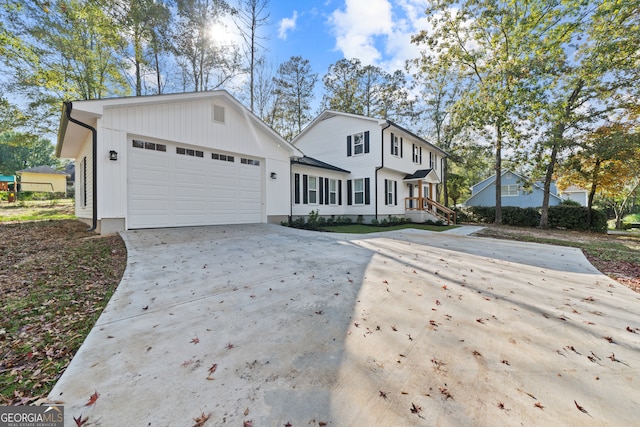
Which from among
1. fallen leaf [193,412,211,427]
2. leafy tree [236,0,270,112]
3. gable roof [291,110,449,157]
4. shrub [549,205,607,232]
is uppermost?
leafy tree [236,0,270,112]

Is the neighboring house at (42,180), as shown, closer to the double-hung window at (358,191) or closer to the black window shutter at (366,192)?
the double-hung window at (358,191)

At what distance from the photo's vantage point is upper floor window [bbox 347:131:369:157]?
1476cm

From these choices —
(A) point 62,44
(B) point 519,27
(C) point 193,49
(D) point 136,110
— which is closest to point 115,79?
(A) point 62,44

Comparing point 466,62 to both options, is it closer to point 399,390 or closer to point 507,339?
point 507,339

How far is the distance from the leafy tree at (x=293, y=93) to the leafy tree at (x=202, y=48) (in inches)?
197

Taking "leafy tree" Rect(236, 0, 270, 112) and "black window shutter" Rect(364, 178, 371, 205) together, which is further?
"leafy tree" Rect(236, 0, 270, 112)

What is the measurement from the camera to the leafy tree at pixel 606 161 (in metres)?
11.9

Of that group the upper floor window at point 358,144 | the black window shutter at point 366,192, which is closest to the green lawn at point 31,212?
the upper floor window at point 358,144

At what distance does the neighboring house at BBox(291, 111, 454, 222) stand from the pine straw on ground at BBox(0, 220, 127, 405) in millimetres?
8463

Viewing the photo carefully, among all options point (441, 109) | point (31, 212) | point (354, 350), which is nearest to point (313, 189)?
point (354, 350)

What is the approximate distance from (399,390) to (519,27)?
19740mm

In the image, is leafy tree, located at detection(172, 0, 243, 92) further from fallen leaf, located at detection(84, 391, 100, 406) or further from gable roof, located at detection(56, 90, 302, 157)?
fallen leaf, located at detection(84, 391, 100, 406)

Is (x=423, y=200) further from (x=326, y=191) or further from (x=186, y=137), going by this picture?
(x=186, y=137)

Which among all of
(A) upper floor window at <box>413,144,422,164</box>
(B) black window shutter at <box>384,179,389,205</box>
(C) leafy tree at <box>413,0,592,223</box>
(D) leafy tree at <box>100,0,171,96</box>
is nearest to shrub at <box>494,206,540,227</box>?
(C) leafy tree at <box>413,0,592,223</box>
